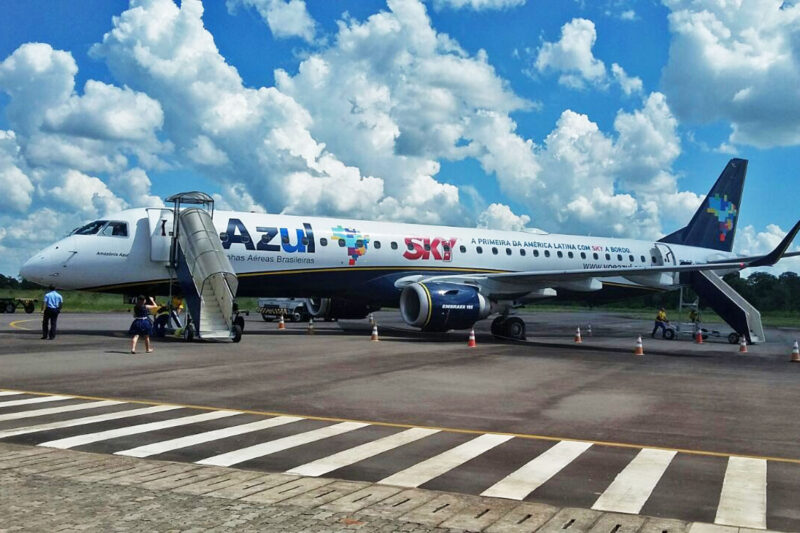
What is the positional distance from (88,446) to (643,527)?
5.91 meters

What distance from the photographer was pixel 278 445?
8375 millimetres

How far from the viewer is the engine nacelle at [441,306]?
25.8m

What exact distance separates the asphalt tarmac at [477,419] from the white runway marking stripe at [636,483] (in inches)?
1.1

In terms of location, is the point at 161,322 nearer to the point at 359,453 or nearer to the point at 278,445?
the point at 278,445

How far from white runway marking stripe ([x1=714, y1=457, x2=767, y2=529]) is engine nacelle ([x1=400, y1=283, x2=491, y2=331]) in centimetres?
1762

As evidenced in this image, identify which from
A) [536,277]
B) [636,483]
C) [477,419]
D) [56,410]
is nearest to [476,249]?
[536,277]

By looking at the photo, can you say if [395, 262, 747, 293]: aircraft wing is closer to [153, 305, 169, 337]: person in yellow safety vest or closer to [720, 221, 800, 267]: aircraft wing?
[720, 221, 800, 267]: aircraft wing

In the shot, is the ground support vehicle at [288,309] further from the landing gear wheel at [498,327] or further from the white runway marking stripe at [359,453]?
the white runway marking stripe at [359,453]

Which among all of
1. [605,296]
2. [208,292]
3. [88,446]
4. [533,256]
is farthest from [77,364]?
[605,296]

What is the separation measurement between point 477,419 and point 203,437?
157 inches

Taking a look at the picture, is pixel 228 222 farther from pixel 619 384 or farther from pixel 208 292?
pixel 619 384

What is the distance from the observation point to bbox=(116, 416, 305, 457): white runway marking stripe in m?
7.88

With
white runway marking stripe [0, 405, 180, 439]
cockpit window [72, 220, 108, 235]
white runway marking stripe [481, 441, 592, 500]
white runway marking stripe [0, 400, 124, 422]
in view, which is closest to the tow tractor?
cockpit window [72, 220, 108, 235]

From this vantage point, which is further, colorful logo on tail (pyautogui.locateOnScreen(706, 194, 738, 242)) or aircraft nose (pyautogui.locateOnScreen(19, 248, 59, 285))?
colorful logo on tail (pyautogui.locateOnScreen(706, 194, 738, 242))
